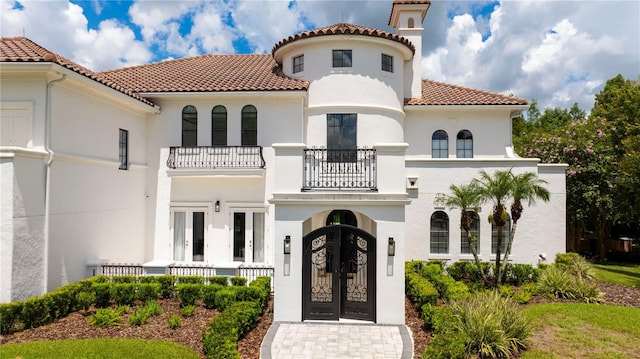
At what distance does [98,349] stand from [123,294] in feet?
11.0

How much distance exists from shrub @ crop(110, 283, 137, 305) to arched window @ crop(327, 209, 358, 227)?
900cm

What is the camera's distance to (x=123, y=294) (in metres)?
11.5

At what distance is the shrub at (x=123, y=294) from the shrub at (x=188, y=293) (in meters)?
1.44

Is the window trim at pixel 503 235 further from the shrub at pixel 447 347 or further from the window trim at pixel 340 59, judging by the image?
the window trim at pixel 340 59

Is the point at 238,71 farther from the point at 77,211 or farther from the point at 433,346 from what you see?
the point at 433,346

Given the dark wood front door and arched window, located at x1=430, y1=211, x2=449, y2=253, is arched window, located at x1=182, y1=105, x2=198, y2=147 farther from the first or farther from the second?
arched window, located at x1=430, y1=211, x2=449, y2=253

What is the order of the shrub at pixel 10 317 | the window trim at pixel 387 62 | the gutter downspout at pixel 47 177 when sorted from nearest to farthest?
the shrub at pixel 10 317
the gutter downspout at pixel 47 177
the window trim at pixel 387 62

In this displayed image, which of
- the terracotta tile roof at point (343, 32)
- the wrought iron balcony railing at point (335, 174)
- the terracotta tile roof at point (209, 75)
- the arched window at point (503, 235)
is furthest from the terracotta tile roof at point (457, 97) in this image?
the wrought iron balcony railing at point (335, 174)

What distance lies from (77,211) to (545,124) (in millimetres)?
A: 47513

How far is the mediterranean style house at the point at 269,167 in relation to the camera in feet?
35.1

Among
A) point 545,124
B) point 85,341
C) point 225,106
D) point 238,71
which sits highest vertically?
point 545,124

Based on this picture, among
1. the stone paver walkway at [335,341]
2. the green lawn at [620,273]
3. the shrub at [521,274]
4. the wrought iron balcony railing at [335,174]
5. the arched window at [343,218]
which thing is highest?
the wrought iron balcony railing at [335,174]

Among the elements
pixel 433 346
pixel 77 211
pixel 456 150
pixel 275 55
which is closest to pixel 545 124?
pixel 456 150

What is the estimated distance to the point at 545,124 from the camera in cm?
4403
